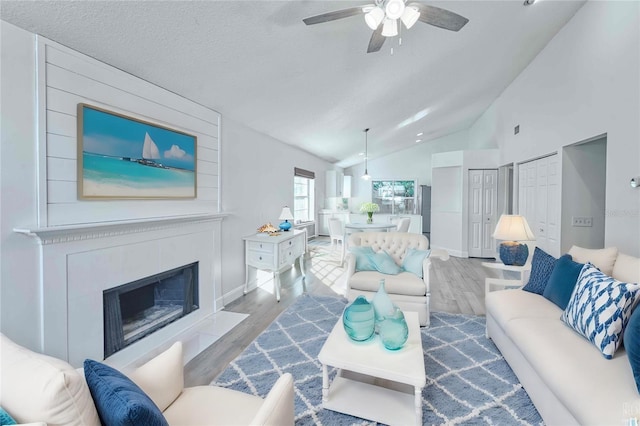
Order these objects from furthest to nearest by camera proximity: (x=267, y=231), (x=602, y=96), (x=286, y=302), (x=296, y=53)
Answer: (x=267, y=231)
(x=286, y=302)
(x=602, y=96)
(x=296, y=53)

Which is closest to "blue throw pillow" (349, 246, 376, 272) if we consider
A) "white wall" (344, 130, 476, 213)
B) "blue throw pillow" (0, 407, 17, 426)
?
"blue throw pillow" (0, 407, 17, 426)

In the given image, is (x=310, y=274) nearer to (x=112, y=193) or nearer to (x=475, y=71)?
(x=112, y=193)

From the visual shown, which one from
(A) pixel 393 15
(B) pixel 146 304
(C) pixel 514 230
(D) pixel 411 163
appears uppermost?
(D) pixel 411 163

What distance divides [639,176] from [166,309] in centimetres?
435

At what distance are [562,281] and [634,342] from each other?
3.25 feet

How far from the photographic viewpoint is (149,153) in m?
2.49

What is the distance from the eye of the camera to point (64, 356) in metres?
1.89

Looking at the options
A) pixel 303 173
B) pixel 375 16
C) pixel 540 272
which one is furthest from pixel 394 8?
pixel 303 173

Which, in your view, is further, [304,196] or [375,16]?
Result: [304,196]

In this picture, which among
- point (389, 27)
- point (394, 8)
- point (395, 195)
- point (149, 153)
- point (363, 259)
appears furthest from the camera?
point (395, 195)

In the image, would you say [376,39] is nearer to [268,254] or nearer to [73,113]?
[73,113]

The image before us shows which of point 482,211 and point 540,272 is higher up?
point 482,211

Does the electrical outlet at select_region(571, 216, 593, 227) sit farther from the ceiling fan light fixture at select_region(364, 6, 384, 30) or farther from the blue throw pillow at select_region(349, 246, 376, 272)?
the ceiling fan light fixture at select_region(364, 6, 384, 30)

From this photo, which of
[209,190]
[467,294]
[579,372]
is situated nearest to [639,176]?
[579,372]
